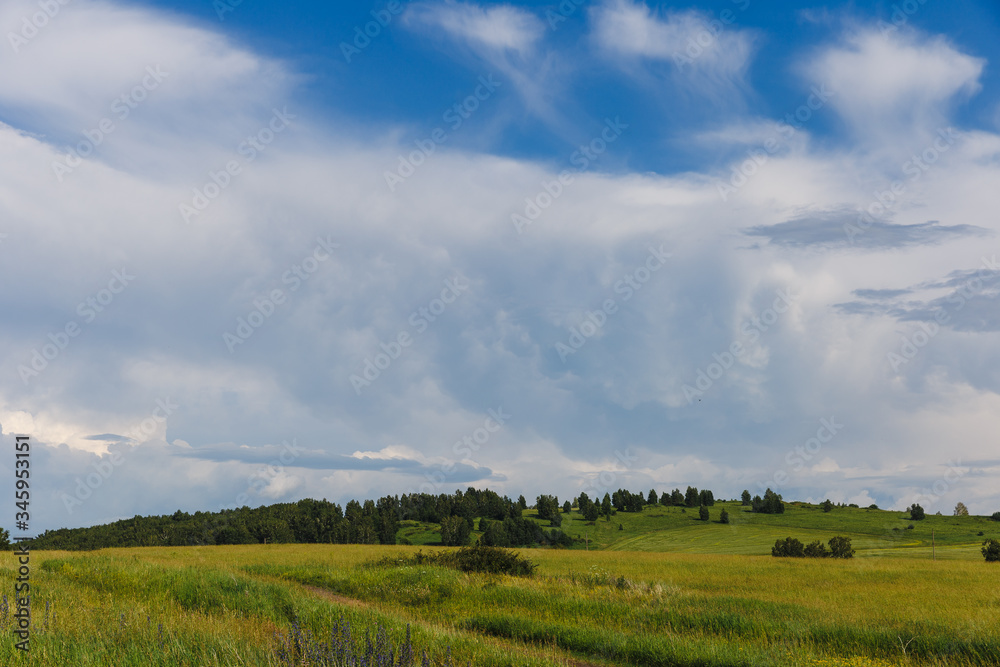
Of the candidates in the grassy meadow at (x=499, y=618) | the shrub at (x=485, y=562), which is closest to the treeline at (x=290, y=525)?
the shrub at (x=485, y=562)

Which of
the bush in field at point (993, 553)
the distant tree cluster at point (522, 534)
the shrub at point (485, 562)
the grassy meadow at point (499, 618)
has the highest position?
the grassy meadow at point (499, 618)

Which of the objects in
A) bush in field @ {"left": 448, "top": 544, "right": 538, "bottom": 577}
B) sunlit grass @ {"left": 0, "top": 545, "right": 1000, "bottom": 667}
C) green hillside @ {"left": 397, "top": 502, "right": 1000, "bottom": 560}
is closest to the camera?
sunlit grass @ {"left": 0, "top": 545, "right": 1000, "bottom": 667}

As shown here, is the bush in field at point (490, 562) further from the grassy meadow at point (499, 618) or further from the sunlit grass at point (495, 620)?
the grassy meadow at point (499, 618)

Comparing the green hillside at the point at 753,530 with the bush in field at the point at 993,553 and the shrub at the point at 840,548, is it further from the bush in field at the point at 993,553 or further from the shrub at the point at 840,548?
the bush in field at the point at 993,553

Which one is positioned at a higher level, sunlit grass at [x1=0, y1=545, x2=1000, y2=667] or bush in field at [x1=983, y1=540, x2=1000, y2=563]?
sunlit grass at [x1=0, y1=545, x2=1000, y2=667]

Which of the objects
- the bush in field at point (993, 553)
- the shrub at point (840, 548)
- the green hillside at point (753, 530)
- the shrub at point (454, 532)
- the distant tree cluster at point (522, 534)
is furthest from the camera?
the distant tree cluster at point (522, 534)

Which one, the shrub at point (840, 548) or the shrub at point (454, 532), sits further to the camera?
the shrub at point (454, 532)

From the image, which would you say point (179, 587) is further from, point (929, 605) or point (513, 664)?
point (929, 605)

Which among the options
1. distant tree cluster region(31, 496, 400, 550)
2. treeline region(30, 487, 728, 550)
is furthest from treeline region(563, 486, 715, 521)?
distant tree cluster region(31, 496, 400, 550)

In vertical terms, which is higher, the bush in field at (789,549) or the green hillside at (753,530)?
the bush in field at (789,549)

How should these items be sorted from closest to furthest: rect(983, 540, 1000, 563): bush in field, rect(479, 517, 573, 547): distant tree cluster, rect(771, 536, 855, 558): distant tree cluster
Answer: rect(983, 540, 1000, 563): bush in field
rect(771, 536, 855, 558): distant tree cluster
rect(479, 517, 573, 547): distant tree cluster

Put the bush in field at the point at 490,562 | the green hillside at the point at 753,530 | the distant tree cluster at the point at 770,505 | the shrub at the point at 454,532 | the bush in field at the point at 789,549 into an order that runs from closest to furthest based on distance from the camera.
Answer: the bush in field at the point at 490,562, the bush in field at the point at 789,549, the green hillside at the point at 753,530, the shrub at the point at 454,532, the distant tree cluster at the point at 770,505

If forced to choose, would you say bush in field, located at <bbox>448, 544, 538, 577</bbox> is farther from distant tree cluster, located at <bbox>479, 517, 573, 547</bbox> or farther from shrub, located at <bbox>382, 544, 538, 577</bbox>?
distant tree cluster, located at <bbox>479, 517, 573, 547</bbox>

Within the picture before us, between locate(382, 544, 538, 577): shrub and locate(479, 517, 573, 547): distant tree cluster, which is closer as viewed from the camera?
locate(382, 544, 538, 577): shrub
